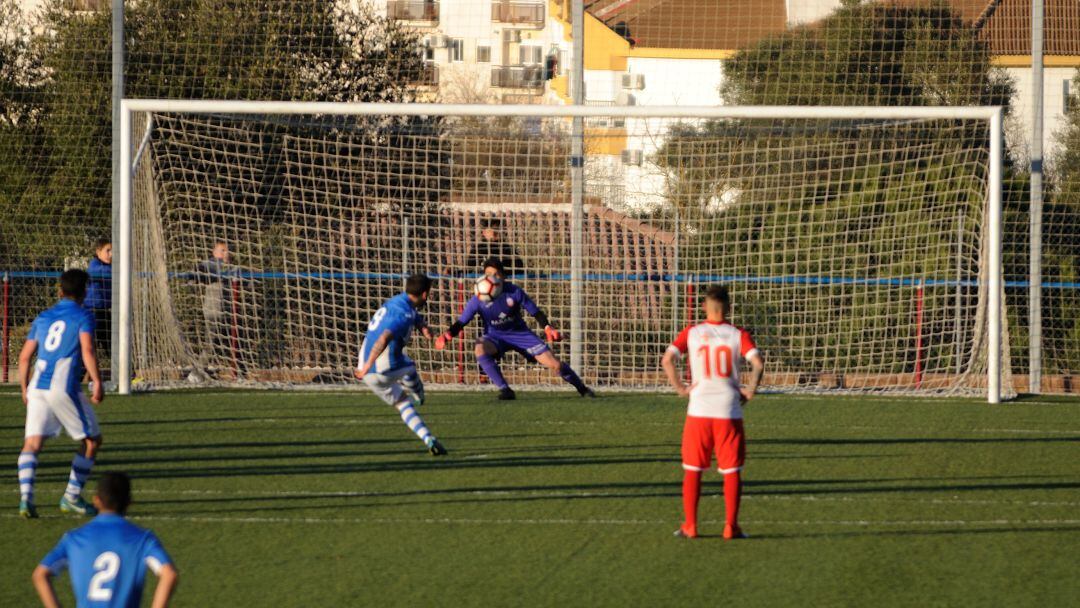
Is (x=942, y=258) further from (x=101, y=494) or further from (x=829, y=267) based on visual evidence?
(x=101, y=494)

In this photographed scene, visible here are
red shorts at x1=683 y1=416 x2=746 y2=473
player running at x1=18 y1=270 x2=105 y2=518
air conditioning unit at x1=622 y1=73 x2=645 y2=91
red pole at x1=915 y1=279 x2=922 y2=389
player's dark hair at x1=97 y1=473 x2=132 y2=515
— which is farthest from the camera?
air conditioning unit at x1=622 y1=73 x2=645 y2=91

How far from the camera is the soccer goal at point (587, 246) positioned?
17516mm

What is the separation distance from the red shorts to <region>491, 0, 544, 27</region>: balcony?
17.3 m

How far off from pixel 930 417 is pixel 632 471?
5087mm

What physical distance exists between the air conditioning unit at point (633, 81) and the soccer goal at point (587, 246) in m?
1.25

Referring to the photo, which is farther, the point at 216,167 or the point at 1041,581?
the point at 216,167

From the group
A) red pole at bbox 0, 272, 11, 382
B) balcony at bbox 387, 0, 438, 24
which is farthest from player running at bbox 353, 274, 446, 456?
balcony at bbox 387, 0, 438, 24

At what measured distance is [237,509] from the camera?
9.66 metres

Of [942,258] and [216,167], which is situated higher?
[216,167]

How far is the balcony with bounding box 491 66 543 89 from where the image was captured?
26411 mm

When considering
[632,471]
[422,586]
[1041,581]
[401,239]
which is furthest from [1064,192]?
[422,586]

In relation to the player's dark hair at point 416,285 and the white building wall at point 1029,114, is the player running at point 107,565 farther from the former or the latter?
the white building wall at point 1029,114

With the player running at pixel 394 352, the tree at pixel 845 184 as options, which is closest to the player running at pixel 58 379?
the player running at pixel 394 352

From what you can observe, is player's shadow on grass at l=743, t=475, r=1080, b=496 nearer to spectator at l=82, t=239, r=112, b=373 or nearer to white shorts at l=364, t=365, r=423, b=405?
white shorts at l=364, t=365, r=423, b=405
